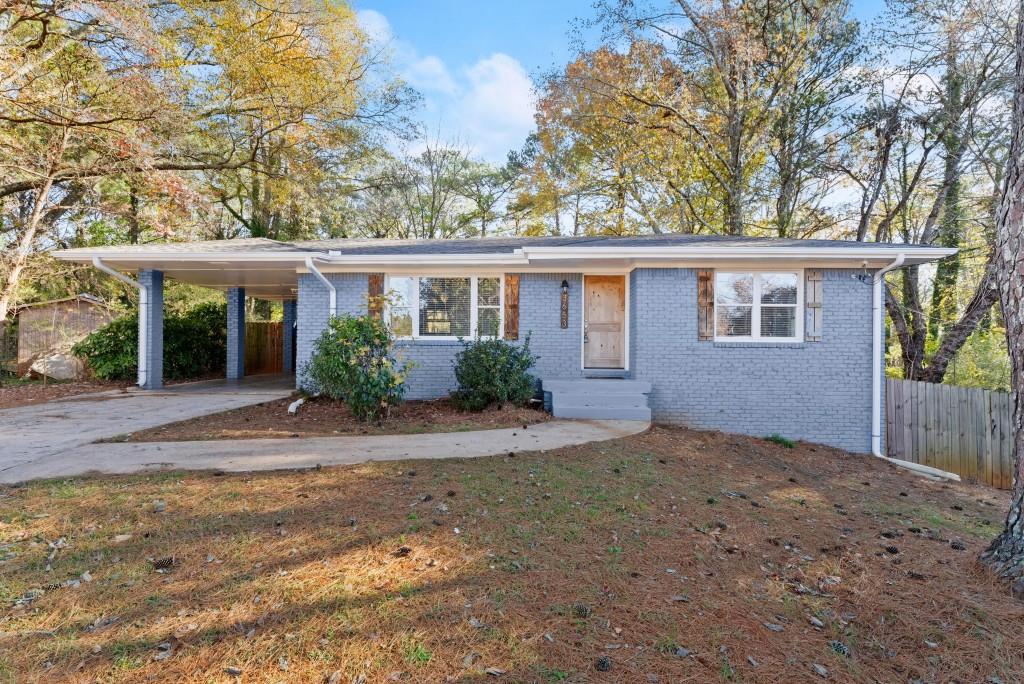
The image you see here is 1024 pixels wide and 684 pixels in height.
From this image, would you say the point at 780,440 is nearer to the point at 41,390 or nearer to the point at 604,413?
the point at 604,413

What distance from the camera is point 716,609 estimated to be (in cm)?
247

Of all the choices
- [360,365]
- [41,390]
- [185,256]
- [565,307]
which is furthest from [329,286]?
[41,390]

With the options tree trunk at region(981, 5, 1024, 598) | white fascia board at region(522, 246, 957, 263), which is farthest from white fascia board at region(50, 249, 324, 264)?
tree trunk at region(981, 5, 1024, 598)

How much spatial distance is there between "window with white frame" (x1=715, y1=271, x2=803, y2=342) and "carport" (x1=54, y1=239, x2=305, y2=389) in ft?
23.9

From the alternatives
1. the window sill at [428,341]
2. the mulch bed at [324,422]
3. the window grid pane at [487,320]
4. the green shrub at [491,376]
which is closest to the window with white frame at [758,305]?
the green shrub at [491,376]

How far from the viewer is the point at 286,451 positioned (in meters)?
5.25

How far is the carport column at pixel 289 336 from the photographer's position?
15.2 m

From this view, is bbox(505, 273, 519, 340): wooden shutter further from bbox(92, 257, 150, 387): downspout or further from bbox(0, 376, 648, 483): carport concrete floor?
bbox(92, 257, 150, 387): downspout

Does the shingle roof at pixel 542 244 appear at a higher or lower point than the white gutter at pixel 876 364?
higher

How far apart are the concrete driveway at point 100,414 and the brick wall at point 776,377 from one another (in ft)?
24.1

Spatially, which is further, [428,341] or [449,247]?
[449,247]

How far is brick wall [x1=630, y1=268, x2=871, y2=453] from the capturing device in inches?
308

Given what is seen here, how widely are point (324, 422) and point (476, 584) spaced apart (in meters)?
5.06

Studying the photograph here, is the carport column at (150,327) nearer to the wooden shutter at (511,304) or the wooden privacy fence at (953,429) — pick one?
the wooden shutter at (511,304)
